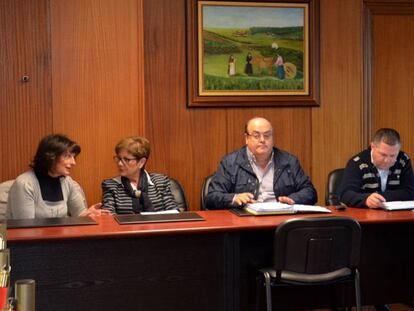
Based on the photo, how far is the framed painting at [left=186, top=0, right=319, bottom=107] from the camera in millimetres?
4328

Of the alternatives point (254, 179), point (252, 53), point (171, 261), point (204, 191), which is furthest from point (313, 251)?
point (252, 53)

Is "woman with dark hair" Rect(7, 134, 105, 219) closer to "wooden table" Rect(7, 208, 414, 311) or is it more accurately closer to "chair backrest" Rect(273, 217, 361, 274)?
"wooden table" Rect(7, 208, 414, 311)

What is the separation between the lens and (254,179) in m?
3.94

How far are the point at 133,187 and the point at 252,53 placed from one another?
1367mm

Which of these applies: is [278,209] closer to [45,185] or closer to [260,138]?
[260,138]

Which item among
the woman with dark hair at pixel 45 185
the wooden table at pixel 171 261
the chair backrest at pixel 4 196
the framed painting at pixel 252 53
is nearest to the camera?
the wooden table at pixel 171 261

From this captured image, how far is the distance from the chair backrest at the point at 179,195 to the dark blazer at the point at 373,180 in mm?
999

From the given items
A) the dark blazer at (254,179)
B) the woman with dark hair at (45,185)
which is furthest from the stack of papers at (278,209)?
the woman with dark hair at (45,185)

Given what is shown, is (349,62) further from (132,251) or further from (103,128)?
(132,251)

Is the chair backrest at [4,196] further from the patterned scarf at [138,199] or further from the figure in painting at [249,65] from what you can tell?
the figure in painting at [249,65]

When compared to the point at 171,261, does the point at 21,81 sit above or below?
above

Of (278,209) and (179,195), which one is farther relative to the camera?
A: (179,195)

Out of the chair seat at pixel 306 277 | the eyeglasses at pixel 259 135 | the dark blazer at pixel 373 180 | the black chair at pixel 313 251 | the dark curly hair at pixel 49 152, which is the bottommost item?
the chair seat at pixel 306 277

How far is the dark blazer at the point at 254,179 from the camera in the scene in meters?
3.89
